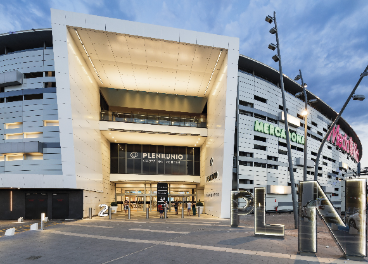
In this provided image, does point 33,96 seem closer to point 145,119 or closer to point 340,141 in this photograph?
point 145,119

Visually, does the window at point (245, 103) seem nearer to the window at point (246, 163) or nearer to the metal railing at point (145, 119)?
the metal railing at point (145, 119)

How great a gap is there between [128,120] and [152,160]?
7325mm

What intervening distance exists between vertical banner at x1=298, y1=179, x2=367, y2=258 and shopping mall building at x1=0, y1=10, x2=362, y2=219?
12451 mm

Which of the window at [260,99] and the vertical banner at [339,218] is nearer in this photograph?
the vertical banner at [339,218]

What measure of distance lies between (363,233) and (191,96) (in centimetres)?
2507

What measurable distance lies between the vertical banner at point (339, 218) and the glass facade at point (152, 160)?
2342cm

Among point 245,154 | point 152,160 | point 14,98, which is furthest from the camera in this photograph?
point 152,160

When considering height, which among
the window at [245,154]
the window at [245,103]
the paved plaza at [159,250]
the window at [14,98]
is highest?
the window at [245,103]

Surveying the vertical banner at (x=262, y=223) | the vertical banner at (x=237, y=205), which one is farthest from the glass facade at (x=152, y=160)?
the vertical banner at (x=262, y=223)

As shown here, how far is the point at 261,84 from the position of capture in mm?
30922

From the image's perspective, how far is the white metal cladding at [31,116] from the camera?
20406 millimetres

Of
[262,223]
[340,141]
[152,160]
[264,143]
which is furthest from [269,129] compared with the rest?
[340,141]

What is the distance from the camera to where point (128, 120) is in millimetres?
25656

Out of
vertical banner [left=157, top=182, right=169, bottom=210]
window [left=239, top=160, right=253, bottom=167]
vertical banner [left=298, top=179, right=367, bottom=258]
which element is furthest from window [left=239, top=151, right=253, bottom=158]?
vertical banner [left=298, top=179, right=367, bottom=258]
